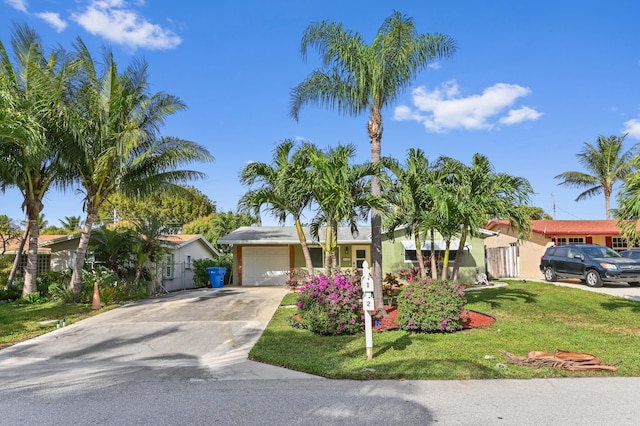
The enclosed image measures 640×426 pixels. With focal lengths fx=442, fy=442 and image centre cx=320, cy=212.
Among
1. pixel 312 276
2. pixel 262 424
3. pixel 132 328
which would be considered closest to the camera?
pixel 262 424

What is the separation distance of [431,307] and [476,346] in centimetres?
129

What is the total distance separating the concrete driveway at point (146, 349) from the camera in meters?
6.25

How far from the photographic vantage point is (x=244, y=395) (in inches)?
203

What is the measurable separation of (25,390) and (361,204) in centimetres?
697

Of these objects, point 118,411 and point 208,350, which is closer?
point 118,411

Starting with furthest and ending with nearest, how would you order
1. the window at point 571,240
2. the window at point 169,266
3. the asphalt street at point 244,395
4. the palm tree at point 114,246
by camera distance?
the window at point 571,240, the window at point 169,266, the palm tree at point 114,246, the asphalt street at point 244,395

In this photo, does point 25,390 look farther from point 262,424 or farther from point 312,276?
point 312,276

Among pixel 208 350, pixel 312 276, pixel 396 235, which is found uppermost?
pixel 396 235

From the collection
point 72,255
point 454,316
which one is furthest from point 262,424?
point 72,255

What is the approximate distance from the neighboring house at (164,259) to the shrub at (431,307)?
40.0ft

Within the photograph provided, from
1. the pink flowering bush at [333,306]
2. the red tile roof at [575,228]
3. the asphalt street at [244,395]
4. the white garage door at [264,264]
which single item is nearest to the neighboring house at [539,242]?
the red tile roof at [575,228]

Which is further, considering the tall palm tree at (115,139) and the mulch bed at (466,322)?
the tall palm tree at (115,139)

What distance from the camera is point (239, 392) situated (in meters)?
5.29

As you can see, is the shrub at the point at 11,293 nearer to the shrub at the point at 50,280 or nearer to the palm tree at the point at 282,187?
the shrub at the point at 50,280
